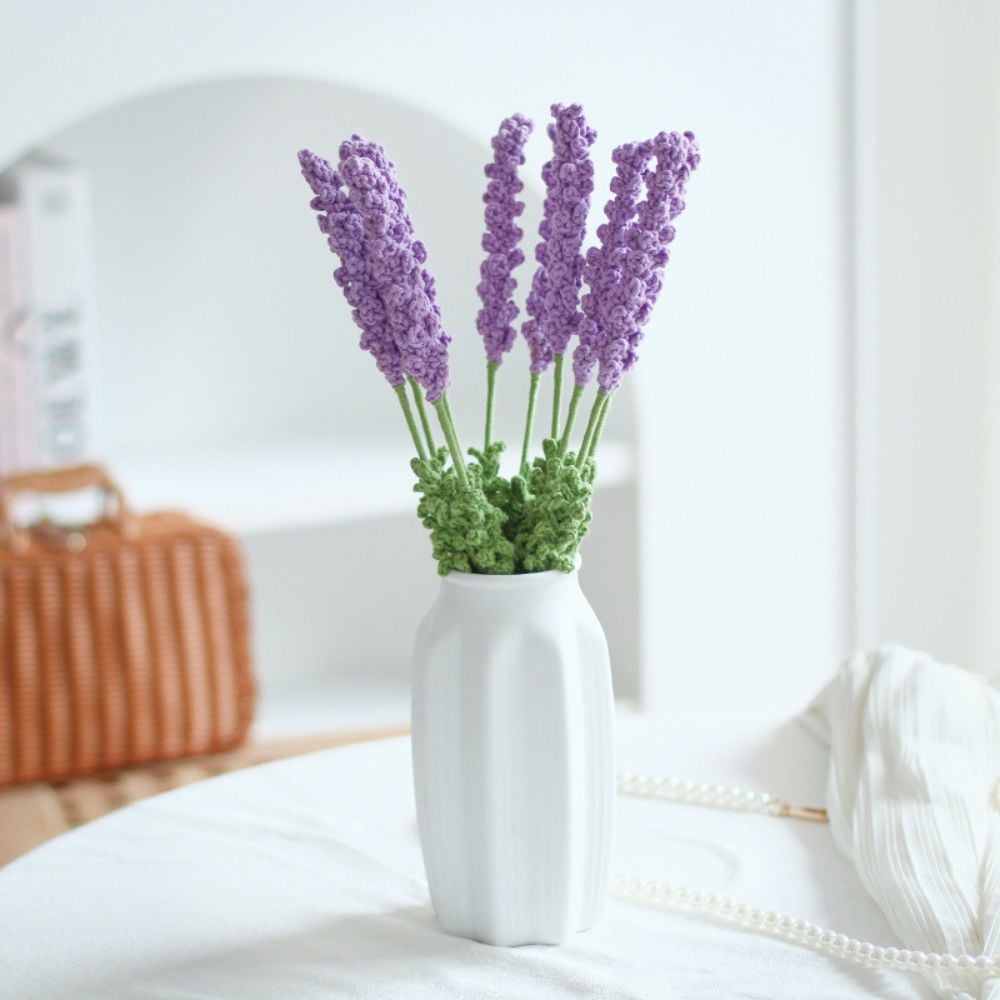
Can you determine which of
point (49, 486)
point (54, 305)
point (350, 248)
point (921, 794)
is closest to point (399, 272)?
point (350, 248)

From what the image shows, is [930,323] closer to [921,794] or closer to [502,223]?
[921,794]

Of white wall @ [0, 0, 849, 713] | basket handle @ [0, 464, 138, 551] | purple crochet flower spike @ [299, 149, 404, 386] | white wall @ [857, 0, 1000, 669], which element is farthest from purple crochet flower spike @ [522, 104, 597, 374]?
white wall @ [857, 0, 1000, 669]

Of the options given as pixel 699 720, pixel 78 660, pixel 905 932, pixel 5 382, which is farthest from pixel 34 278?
pixel 905 932

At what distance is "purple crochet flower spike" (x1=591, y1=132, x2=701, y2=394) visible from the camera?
95 cm

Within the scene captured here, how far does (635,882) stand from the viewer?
112cm

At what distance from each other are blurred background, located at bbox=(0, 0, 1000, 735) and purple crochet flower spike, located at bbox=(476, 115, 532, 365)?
3.78 ft

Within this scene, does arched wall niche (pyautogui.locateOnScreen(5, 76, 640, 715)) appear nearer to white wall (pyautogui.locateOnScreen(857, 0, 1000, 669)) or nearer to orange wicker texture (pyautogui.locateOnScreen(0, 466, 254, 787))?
orange wicker texture (pyautogui.locateOnScreen(0, 466, 254, 787))

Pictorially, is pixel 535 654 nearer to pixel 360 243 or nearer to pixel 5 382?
pixel 360 243

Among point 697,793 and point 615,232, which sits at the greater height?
point 615,232

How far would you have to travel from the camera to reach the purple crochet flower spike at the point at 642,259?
0.95 metres

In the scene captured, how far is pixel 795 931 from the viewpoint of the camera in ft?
3.37

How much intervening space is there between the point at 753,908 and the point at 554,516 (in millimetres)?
317

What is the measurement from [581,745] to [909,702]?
0.41 m

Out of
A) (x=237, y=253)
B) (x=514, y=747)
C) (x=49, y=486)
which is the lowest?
(x=514, y=747)
